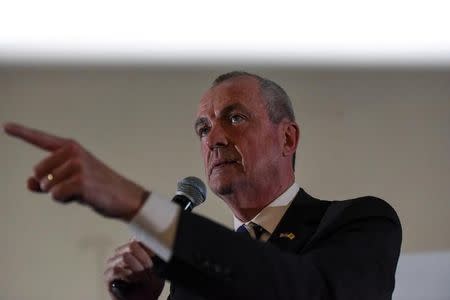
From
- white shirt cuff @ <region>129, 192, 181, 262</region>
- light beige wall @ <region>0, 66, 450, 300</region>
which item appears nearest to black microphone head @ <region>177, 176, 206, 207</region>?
white shirt cuff @ <region>129, 192, 181, 262</region>

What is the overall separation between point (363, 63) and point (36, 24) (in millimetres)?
1396

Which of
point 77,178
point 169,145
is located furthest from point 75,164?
point 169,145

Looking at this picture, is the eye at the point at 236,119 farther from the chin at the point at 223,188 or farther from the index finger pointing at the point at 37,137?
the index finger pointing at the point at 37,137

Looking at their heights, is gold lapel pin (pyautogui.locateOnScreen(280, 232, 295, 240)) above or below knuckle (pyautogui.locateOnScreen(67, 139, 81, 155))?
below

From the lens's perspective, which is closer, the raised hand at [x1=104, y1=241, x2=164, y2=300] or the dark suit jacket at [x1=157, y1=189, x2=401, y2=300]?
the dark suit jacket at [x1=157, y1=189, x2=401, y2=300]

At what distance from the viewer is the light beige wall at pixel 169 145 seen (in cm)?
258

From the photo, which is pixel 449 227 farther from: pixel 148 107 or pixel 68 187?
pixel 68 187

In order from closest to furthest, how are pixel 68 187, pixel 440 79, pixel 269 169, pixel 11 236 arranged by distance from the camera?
pixel 68 187
pixel 269 169
pixel 11 236
pixel 440 79

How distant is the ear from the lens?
1.57m

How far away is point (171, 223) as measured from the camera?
80 cm

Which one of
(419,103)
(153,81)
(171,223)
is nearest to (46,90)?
(153,81)

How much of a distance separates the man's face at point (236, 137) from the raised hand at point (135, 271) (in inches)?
10.5

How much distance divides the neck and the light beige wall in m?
1.10

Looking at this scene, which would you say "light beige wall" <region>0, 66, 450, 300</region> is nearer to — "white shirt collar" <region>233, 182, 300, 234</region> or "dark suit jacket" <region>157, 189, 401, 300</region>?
"white shirt collar" <region>233, 182, 300, 234</region>
